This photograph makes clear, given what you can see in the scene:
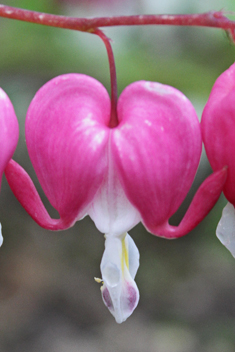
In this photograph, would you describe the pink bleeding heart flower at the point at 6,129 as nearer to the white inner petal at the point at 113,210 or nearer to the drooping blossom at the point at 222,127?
the white inner petal at the point at 113,210

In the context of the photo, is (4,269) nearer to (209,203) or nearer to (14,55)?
(14,55)

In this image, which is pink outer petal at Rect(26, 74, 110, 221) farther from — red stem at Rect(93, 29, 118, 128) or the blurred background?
the blurred background

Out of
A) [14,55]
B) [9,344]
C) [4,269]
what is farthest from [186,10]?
[9,344]

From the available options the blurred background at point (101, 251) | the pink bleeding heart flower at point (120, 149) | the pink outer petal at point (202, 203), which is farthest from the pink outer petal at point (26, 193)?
the blurred background at point (101, 251)

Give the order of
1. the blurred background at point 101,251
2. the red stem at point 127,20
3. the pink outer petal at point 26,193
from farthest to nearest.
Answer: the blurred background at point 101,251 → the pink outer petal at point 26,193 → the red stem at point 127,20

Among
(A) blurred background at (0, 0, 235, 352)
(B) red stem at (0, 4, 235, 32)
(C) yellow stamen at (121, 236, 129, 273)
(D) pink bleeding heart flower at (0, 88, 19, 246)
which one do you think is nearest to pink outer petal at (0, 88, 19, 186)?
(D) pink bleeding heart flower at (0, 88, 19, 246)

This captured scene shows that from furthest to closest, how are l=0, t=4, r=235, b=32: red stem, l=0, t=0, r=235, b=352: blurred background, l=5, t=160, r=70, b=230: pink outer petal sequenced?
l=0, t=0, r=235, b=352: blurred background, l=5, t=160, r=70, b=230: pink outer petal, l=0, t=4, r=235, b=32: red stem
